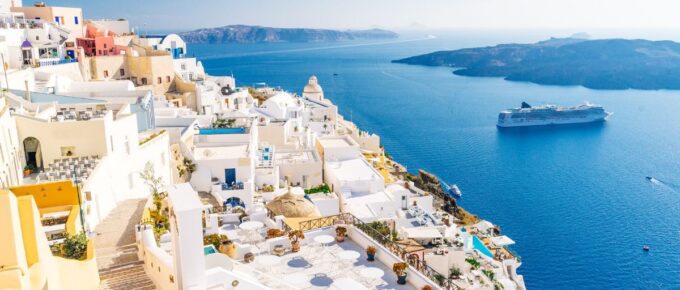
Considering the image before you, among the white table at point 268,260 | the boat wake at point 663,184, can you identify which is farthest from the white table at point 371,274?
the boat wake at point 663,184

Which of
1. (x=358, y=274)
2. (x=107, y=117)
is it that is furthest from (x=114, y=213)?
(x=358, y=274)

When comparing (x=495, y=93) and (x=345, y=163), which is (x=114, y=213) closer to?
(x=345, y=163)

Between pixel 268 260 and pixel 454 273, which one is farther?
pixel 454 273

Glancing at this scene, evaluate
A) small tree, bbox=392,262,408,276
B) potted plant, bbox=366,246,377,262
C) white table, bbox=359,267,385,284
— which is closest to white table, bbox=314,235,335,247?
potted plant, bbox=366,246,377,262

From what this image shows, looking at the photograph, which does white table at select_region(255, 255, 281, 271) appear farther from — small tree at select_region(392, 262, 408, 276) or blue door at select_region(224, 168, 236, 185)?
blue door at select_region(224, 168, 236, 185)

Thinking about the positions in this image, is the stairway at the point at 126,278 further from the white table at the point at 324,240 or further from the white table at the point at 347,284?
the white table at the point at 324,240

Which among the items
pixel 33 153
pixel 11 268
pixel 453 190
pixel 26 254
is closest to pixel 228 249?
pixel 26 254

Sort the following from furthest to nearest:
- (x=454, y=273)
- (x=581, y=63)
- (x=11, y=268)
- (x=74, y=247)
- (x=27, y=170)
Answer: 1. (x=581, y=63)
2. (x=454, y=273)
3. (x=27, y=170)
4. (x=74, y=247)
5. (x=11, y=268)

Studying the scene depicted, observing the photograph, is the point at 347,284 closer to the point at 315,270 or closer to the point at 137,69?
the point at 315,270

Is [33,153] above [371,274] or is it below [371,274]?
above
